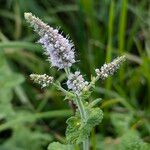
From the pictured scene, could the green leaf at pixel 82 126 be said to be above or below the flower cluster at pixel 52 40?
below

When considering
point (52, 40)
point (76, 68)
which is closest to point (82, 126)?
point (52, 40)

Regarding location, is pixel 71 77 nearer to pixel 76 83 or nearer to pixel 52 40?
pixel 76 83

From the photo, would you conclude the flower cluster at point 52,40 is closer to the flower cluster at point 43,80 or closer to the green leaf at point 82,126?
the flower cluster at point 43,80

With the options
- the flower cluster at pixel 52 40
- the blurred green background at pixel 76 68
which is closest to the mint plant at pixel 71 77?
the flower cluster at pixel 52 40

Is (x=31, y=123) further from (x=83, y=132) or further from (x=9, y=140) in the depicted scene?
(x=83, y=132)

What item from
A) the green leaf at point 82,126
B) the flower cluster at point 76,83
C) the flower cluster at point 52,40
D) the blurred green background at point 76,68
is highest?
the blurred green background at point 76,68

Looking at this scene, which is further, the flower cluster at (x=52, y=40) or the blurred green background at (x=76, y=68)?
the blurred green background at (x=76, y=68)

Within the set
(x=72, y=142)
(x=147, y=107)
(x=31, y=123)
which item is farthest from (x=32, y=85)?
(x=72, y=142)

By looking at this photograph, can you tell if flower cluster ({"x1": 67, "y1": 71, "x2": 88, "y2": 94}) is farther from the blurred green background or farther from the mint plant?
the blurred green background
